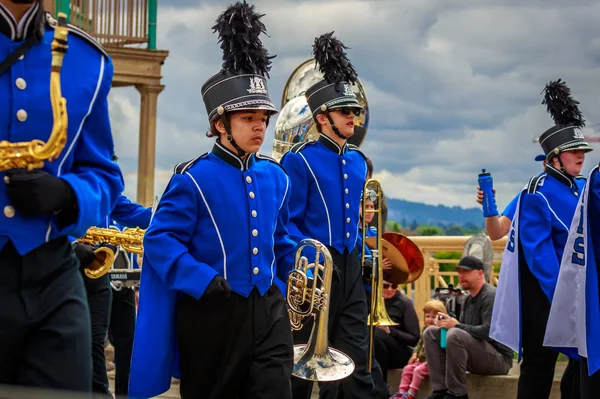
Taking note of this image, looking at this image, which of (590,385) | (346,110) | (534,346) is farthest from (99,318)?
(590,385)

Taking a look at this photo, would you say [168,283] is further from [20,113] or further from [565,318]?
[565,318]

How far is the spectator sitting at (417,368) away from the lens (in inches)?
344

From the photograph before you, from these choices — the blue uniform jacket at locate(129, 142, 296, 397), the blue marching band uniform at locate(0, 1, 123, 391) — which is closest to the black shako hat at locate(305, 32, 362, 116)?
the blue uniform jacket at locate(129, 142, 296, 397)

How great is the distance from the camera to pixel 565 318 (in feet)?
21.7

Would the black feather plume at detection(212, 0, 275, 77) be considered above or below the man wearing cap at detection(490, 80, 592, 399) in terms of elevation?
above

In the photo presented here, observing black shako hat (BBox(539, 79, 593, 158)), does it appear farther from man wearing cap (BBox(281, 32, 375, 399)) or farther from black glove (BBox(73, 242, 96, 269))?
black glove (BBox(73, 242, 96, 269))

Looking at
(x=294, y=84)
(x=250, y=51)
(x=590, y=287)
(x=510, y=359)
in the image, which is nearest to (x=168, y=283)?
(x=250, y=51)

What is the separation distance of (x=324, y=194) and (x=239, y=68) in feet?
4.64

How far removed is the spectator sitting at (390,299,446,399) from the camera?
344 inches

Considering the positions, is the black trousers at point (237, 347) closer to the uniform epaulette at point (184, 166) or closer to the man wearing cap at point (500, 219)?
the uniform epaulette at point (184, 166)

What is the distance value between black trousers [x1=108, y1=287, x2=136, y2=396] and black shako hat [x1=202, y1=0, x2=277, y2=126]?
3.39 metres

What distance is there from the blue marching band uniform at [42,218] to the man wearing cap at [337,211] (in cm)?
303

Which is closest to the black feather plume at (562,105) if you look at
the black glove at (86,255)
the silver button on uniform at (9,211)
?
the black glove at (86,255)

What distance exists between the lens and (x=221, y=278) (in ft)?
16.3
